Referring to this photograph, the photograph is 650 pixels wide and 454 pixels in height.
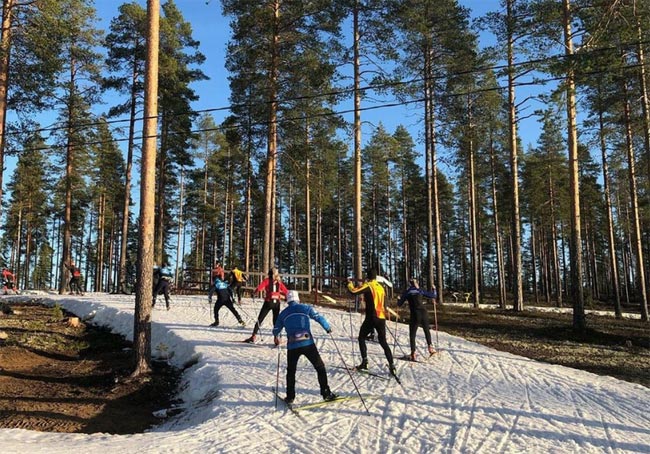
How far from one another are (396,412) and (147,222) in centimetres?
671

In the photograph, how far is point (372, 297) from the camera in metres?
9.51

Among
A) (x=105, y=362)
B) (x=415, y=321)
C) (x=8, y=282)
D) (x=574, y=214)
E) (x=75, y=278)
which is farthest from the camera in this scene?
(x=8, y=282)

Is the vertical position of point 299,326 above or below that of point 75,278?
below

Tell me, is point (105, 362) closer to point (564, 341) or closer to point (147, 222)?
point (147, 222)

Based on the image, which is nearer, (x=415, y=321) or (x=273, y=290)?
(x=415, y=321)

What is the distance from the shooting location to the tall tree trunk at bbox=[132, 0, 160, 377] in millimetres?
10148

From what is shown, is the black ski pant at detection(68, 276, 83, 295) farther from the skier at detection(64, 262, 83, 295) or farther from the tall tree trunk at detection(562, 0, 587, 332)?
the tall tree trunk at detection(562, 0, 587, 332)

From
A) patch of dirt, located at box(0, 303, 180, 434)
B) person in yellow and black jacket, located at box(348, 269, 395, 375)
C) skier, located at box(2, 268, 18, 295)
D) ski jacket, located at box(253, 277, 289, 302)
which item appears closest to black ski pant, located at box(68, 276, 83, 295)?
skier, located at box(2, 268, 18, 295)

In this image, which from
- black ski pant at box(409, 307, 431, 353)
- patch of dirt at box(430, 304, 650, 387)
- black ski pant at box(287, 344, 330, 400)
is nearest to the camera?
black ski pant at box(287, 344, 330, 400)

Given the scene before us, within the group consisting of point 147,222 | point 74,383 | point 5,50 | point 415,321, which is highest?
point 5,50

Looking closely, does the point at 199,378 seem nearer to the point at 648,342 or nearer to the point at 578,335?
the point at 578,335

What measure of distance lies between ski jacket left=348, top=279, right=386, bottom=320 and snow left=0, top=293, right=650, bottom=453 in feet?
4.23

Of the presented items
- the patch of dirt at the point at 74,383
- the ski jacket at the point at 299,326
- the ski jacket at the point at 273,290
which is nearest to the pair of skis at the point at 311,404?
the ski jacket at the point at 299,326

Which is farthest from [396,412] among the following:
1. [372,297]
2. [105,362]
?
[105,362]
